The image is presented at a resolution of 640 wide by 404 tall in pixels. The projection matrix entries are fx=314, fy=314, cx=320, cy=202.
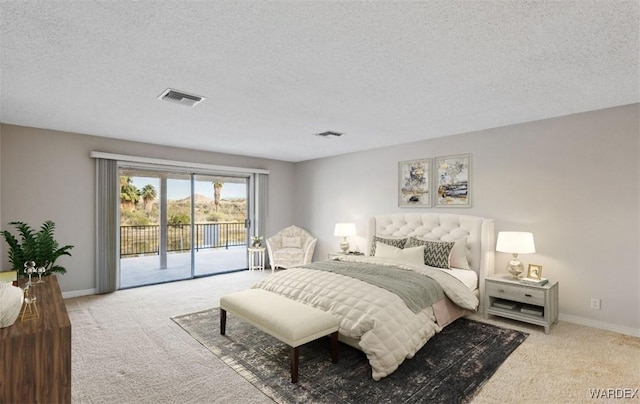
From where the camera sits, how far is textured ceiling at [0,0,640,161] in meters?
1.77

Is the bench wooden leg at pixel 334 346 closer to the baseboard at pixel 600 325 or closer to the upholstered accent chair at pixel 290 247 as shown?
the baseboard at pixel 600 325

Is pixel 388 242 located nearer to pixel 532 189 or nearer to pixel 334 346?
pixel 532 189

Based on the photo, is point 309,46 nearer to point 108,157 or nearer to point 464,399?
point 464,399

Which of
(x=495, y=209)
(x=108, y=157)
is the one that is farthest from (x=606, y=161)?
(x=108, y=157)

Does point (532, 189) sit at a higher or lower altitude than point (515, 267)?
higher

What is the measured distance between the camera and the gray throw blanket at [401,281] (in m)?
3.01

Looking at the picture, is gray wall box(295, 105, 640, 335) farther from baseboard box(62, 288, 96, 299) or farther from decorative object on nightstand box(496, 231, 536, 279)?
baseboard box(62, 288, 96, 299)

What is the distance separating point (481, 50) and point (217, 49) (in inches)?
72.0

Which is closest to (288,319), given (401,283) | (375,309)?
(375,309)

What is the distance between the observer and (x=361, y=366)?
266 centimetres

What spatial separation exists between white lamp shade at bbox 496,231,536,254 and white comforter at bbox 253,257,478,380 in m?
0.69

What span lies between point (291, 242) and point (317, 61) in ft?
15.5

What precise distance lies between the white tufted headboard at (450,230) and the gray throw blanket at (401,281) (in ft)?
3.62

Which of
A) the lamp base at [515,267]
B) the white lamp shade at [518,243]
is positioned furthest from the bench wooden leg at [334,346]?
the lamp base at [515,267]
